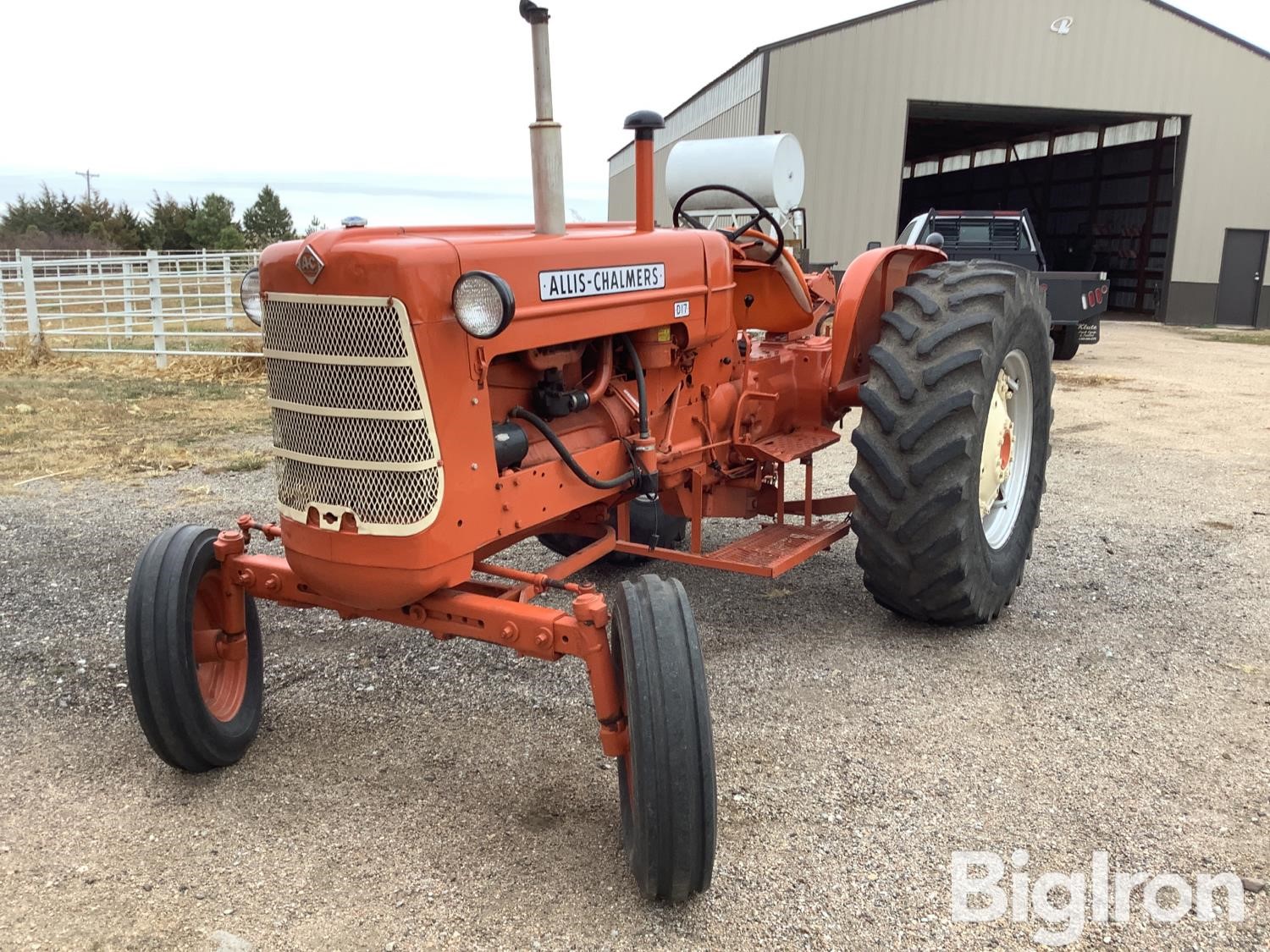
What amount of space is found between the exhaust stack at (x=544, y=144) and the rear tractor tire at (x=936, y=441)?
56.2 inches

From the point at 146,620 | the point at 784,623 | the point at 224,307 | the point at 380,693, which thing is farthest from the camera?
the point at 224,307

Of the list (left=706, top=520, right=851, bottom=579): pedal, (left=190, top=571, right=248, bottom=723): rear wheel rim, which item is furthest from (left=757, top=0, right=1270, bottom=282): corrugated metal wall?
(left=190, top=571, right=248, bottom=723): rear wheel rim

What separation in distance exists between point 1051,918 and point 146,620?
2524 mm

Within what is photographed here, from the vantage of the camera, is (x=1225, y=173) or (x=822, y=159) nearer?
(x=822, y=159)

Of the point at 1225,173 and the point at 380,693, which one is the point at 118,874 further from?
the point at 1225,173

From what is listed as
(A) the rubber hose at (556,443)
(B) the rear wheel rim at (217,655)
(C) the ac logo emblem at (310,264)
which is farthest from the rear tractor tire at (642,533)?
(C) the ac logo emblem at (310,264)

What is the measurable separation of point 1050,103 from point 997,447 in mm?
16815

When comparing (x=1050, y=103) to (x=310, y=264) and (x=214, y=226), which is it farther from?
(x=214, y=226)

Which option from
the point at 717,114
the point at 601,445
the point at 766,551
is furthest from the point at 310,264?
the point at 717,114

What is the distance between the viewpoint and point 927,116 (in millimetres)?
20281

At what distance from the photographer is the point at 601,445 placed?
10.7ft

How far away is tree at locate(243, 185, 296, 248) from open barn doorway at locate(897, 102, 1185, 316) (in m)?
27.8

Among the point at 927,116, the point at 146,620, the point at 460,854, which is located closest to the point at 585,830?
the point at 460,854

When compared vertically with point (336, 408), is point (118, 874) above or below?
below
